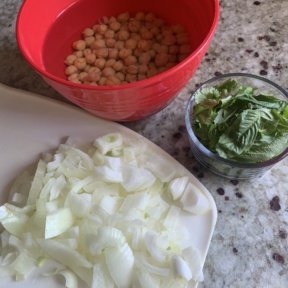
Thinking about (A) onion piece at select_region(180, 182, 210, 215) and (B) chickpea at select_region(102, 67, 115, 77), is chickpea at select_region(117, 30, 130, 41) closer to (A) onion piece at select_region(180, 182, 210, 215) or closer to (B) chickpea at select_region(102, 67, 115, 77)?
(B) chickpea at select_region(102, 67, 115, 77)

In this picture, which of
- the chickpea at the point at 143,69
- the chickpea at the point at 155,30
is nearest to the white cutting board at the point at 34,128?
the chickpea at the point at 143,69

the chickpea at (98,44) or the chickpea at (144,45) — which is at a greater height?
the chickpea at (98,44)

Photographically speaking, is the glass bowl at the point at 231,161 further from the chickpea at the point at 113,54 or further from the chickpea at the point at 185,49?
the chickpea at the point at 113,54

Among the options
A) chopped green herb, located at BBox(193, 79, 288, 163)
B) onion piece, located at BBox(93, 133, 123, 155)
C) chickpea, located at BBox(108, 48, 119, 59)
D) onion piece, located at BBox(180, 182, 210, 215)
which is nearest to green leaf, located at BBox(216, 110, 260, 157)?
chopped green herb, located at BBox(193, 79, 288, 163)

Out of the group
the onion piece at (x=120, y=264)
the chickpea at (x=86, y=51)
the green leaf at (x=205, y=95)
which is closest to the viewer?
the onion piece at (x=120, y=264)

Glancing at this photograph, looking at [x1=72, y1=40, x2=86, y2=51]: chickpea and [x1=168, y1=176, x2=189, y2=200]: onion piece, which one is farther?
[x1=72, y1=40, x2=86, y2=51]: chickpea

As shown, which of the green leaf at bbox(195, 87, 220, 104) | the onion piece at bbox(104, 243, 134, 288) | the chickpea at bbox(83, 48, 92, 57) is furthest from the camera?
the chickpea at bbox(83, 48, 92, 57)

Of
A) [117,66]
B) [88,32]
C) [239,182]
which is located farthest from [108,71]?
[239,182]

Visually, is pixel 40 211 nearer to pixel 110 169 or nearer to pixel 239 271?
pixel 110 169
